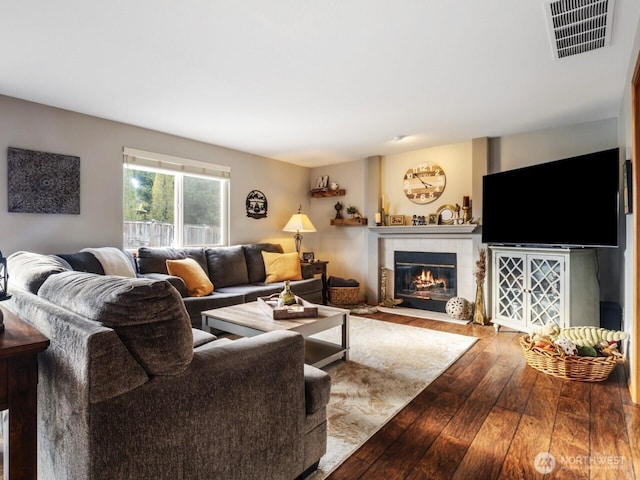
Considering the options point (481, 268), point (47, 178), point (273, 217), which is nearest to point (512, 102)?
point (481, 268)

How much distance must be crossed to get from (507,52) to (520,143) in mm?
2183

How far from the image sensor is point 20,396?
3.20 ft

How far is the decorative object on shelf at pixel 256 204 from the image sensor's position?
5035 mm

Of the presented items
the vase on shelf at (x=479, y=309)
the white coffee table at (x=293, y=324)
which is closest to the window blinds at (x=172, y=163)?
the white coffee table at (x=293, y=324)

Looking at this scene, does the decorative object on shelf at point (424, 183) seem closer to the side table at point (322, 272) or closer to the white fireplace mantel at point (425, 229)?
the white fireplace mantel at point (425, 229)

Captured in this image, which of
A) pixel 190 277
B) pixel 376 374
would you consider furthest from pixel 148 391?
pixel 190 277

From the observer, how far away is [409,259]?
502 centimetres

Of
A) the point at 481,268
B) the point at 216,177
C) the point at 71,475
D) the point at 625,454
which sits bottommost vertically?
the point at 625,454

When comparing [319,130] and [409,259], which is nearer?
[319,130]

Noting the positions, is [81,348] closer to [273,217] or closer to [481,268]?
[481,268]

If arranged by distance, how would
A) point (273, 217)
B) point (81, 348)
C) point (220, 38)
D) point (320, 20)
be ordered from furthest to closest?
1. point (273, 217)
2. point (220, 38)
3. point (320, 20)
4. point (81, 348)

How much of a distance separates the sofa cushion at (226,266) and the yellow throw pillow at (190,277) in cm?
50

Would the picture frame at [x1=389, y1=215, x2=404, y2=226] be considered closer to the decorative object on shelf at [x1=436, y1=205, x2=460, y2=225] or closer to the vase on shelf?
the decorative object on shelf at [x1=436, y1=205, x2=460, y2=225]

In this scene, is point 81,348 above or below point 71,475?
above
